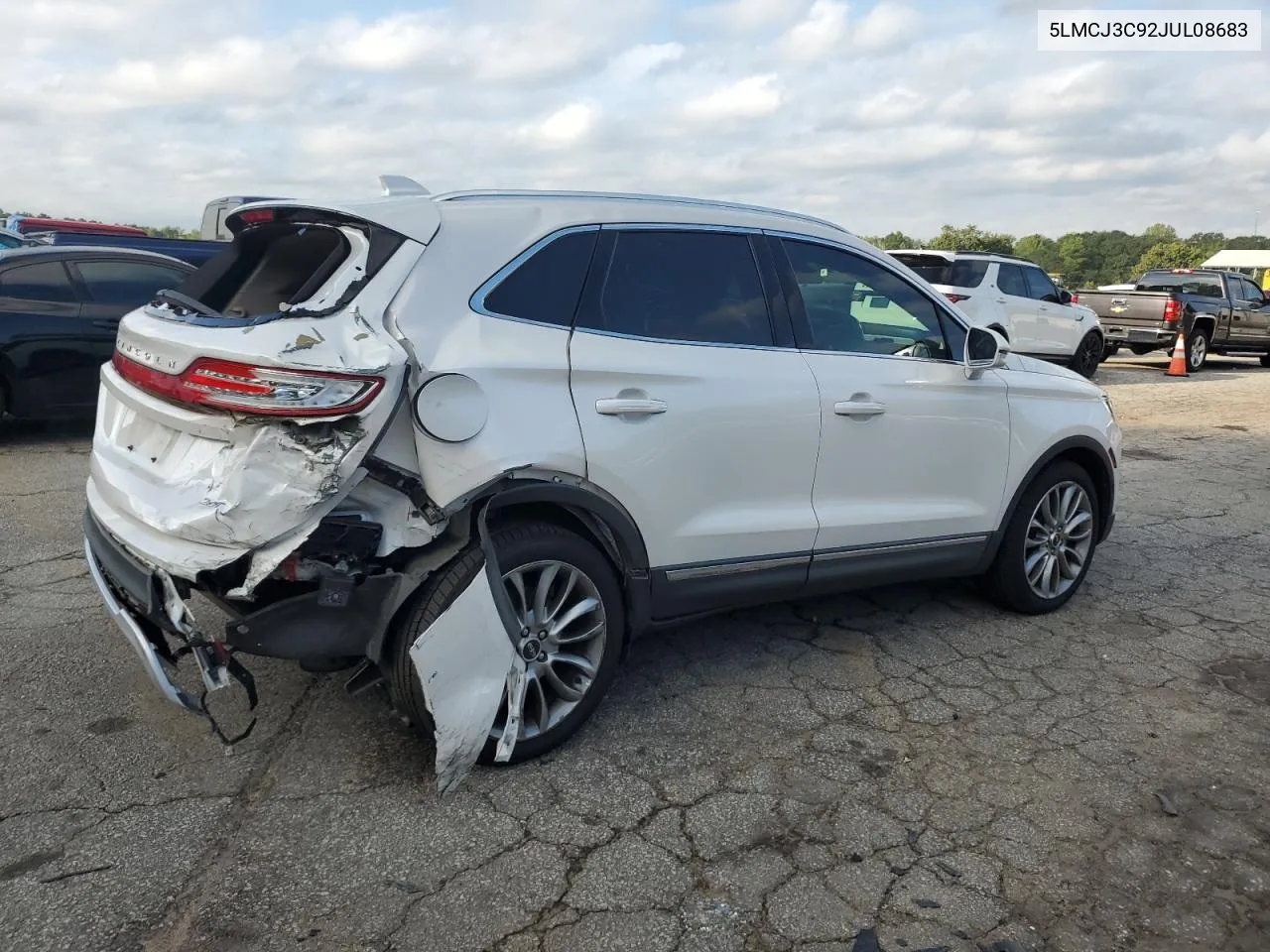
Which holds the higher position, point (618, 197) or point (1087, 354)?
point (618, 197)

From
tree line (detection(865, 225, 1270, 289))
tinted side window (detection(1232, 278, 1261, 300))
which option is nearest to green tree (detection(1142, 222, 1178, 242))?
tree line (detection(865, 225, 1270, 289))

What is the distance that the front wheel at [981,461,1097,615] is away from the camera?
4.78 m

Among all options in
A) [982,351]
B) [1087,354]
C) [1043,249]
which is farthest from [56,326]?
[1043,249]

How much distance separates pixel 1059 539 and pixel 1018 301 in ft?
33.7

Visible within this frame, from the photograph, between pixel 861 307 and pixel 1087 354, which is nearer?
pixel 861 307

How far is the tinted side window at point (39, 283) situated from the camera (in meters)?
7.64

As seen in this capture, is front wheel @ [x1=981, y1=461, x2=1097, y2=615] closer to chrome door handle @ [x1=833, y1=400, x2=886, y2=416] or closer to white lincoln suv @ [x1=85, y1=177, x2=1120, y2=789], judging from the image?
white lincoln suv @ [x1=85, y1=177, x2=1120, y2=789]

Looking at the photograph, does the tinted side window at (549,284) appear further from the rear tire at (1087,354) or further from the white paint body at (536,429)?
the rear tire at (1087,354)

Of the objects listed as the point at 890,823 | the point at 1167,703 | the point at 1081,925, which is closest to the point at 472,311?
the point at 890,823

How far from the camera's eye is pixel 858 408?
4027 mm

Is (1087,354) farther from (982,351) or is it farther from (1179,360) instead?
(982,351)

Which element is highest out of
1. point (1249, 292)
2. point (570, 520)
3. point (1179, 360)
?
point (1249, 292)

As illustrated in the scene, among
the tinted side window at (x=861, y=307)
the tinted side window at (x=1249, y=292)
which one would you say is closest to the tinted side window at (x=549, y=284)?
→ the tinted side window at (x=861, y=307)

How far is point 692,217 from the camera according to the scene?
12.6 ft
